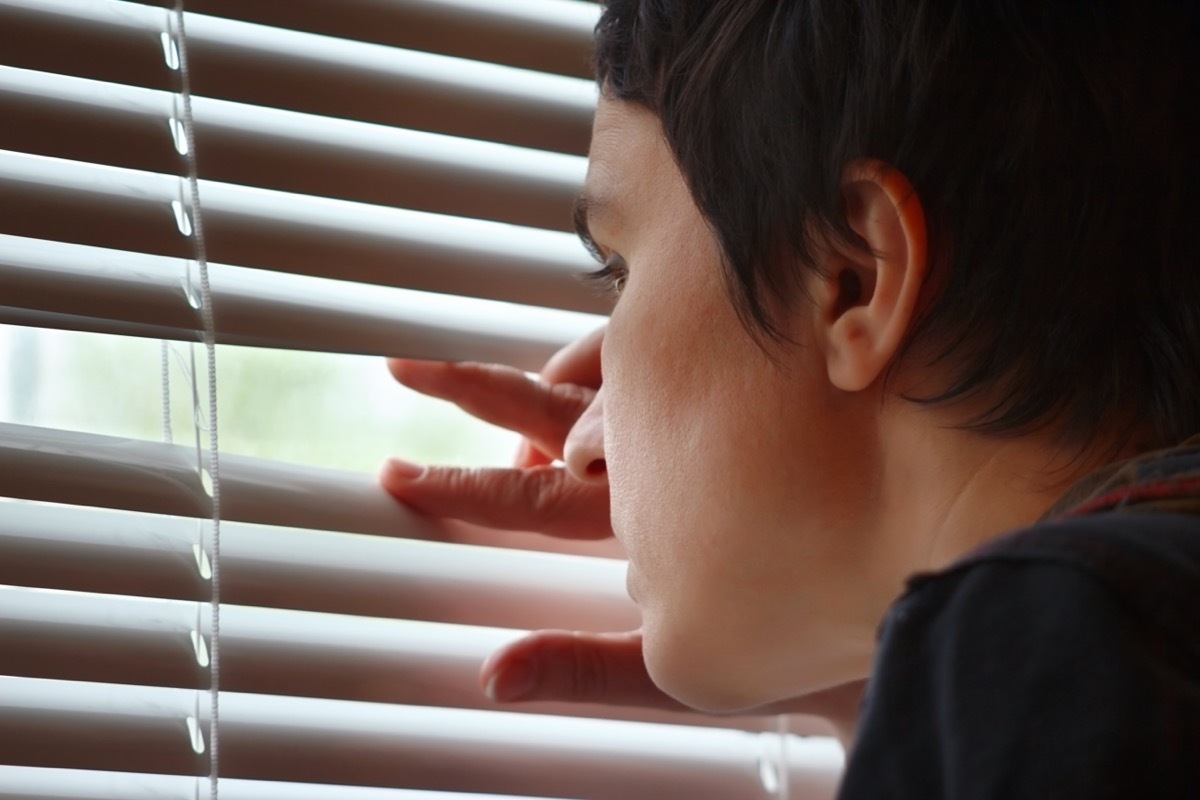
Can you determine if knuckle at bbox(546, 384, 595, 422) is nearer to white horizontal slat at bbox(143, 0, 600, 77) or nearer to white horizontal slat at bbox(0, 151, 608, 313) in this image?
white horizontal slat at bbox(0, 151, 608, 313)

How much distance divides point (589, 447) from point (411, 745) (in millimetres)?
289

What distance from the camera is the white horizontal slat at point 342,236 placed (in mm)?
856

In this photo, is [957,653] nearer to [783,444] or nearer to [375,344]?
[783,444]

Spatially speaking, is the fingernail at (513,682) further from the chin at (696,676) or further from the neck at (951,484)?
the neck at (951,484)

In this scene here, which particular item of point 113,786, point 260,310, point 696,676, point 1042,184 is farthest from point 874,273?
point 113,786

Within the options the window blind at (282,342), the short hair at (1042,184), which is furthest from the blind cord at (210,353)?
the short hair at (1042,184)

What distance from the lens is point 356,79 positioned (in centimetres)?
94

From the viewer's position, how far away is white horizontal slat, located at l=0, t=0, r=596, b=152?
0.87 meters

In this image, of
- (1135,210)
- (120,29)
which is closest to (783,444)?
(1135,210)

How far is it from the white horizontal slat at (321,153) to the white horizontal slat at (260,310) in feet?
0.24

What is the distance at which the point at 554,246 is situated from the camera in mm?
1035

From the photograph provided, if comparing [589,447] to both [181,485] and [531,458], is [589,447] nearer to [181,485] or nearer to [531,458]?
[531,458]

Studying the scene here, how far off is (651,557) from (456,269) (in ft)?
0.94

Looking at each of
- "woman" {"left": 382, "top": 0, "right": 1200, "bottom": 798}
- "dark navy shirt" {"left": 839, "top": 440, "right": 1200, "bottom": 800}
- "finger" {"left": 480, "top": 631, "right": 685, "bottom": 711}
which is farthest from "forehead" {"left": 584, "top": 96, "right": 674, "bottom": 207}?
"dark navy shirt" {"left": 839, "top": 440, "right": 1200, "bottom": 800}
